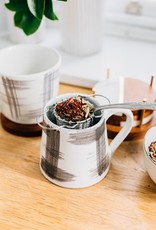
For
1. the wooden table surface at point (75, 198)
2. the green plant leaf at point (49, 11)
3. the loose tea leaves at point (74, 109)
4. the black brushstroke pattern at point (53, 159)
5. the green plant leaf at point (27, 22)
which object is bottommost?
the wooden table surface at point (75, 198)

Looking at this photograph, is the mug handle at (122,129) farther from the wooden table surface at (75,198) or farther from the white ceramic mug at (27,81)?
the white ceramic mug at (27,81)

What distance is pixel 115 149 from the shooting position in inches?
24.8

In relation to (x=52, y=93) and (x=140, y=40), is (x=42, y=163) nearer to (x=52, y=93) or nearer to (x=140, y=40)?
(x=52, y=93)

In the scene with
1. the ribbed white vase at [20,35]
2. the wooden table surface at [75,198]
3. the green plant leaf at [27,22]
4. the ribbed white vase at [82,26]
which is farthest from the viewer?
the ribbed white vase at [20,35]

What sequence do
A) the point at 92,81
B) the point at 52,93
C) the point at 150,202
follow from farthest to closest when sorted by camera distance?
the point at 92,81 → the point at 52,93 → the point at 150,202

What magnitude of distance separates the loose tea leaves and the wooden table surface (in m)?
0.12

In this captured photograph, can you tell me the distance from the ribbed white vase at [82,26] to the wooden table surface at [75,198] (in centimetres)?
32

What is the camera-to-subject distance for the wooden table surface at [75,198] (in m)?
0.54

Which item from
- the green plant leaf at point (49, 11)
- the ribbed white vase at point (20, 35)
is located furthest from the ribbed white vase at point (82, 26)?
the green plant leaf at point (49, 11)

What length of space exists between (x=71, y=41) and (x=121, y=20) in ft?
0.60

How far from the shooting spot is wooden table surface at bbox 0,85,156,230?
1.76 ft

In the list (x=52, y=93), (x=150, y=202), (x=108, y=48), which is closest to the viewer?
(x=150, y=202)

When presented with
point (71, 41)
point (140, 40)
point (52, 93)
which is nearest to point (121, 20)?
point (140, 40)

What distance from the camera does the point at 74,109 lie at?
1.87ft
